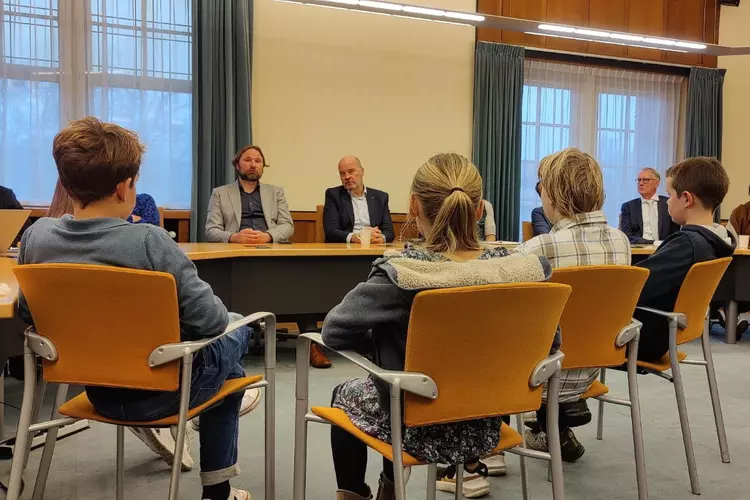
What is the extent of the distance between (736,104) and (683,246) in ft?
19.0

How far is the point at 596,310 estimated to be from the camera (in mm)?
1753

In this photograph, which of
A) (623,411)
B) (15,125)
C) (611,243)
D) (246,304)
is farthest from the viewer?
(15,125)

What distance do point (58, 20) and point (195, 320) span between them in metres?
4.30

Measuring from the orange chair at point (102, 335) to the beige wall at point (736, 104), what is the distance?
23.2 feet

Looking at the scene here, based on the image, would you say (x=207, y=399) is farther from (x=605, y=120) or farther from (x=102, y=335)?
(x=605, y=120)

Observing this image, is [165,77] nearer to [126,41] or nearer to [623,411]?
[126,41]

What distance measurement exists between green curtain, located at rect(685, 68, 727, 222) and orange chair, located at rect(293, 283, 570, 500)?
629 cm

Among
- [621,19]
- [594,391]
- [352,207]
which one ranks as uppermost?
[621,19]

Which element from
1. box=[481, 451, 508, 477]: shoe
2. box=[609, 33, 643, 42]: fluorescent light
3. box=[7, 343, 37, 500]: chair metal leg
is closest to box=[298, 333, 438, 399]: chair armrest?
box=[7, 343, 37, 500]: chair metal leg

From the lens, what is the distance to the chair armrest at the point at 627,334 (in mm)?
1825

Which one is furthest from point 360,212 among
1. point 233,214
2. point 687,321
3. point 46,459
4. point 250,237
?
point 46,459

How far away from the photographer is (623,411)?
3.01m

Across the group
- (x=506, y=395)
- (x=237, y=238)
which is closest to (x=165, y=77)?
(x=237, y=238)

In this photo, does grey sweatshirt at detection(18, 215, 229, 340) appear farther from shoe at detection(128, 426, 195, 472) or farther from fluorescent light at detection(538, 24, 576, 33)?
fluorescent light at detection(538, 24, 576, 33)
